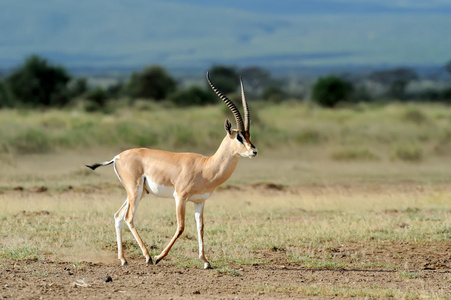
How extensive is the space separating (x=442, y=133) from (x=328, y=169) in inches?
384

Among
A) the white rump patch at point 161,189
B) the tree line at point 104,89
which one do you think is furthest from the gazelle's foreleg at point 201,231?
the tree line at point 104,89

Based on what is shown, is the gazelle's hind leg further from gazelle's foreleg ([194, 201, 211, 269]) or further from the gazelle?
gazelle's foreleg ([194, 201, 211, 269])

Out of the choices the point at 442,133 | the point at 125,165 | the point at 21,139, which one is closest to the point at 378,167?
the point at 442,133

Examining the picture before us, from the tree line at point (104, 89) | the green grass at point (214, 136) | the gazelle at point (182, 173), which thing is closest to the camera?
the gazelle at point (182, 173)

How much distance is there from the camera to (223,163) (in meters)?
9.13

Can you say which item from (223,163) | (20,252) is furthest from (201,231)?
(20,252)

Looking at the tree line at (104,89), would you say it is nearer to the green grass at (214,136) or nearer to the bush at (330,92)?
the bush at (330,92)

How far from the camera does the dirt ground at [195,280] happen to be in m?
7.81

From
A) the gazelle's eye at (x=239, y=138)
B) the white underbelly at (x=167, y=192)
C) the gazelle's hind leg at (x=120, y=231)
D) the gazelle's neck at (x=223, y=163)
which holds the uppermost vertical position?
the gazelle's eye at (x=239, y=138)

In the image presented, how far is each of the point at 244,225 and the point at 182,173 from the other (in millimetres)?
3136

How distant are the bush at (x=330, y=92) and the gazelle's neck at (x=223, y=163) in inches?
1773

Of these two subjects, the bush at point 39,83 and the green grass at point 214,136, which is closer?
the green grass at point 214,136

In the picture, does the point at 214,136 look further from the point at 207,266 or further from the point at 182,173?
the point at 207,266

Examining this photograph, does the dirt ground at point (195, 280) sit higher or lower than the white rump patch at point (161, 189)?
lower
